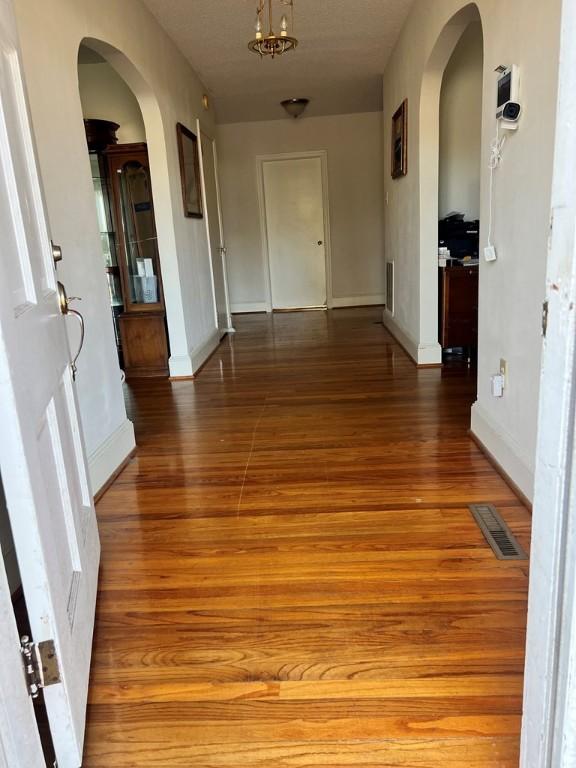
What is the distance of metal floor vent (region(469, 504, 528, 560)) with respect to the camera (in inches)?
72.9

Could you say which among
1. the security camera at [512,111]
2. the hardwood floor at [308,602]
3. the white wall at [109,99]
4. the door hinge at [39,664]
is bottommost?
the hardwood floor at [308,602]

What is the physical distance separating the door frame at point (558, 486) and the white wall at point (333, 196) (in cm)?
717

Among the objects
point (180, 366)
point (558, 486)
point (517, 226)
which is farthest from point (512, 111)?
point (180, 366)

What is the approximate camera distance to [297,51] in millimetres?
4742

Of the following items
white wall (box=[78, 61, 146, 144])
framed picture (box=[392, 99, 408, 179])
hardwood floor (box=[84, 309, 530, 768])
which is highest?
white wall (box=[78, 61, 146, 144])

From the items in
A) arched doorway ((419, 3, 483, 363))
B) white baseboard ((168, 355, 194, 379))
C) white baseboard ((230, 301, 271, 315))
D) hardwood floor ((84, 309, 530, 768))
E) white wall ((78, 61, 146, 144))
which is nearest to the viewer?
hardwood floor ((84, 309, 530, 768))

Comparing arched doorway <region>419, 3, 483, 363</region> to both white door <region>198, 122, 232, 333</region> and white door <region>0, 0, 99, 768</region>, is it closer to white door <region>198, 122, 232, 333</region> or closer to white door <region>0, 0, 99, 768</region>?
white door <region>198, 122, 232, 333</region>

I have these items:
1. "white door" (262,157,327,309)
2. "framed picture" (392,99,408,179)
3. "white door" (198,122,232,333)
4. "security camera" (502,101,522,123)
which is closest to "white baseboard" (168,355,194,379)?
"white door" (198,122,232,333)

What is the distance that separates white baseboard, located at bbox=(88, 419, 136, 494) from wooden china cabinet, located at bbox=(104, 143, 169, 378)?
162cm

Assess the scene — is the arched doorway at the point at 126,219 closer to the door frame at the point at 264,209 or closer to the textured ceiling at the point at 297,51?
the textured ceiling at the point at 297,51

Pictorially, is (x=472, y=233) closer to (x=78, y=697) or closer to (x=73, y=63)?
(x=73, y=63)

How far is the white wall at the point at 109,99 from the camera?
4.59 m

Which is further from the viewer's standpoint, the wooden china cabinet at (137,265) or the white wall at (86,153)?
the wooden china cabinet at (137,265)

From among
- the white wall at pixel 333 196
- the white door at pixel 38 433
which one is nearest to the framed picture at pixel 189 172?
the white wall at pixel 333 196
